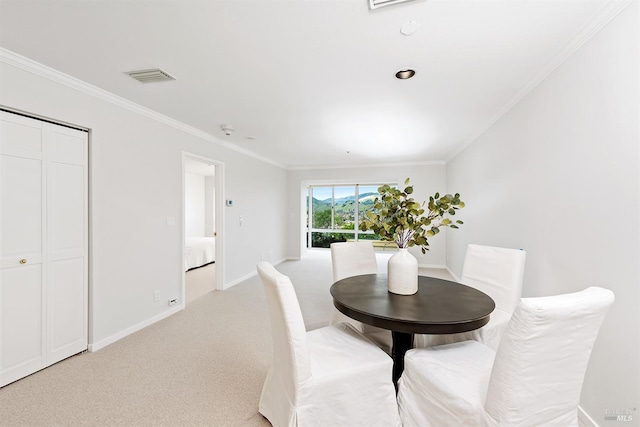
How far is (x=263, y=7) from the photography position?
1.44m

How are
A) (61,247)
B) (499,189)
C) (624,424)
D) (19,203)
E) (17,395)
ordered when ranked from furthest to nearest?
(499,189), (61,247), (19,203), (17,395), (624,424)

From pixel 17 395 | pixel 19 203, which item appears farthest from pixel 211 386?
pixel 19 203

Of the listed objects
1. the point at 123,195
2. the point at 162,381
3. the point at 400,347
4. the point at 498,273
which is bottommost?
the point at 162,381

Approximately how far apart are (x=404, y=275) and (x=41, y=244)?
2.83 m

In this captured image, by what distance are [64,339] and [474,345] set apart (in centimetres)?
323

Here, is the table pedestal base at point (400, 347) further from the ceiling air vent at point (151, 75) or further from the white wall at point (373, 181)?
the white wall at point (373, 181)

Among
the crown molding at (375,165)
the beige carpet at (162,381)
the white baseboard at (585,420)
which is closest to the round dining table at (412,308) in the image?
the white baseboard at (585,420)

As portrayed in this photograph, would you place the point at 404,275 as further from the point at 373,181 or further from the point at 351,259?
the point at 373,181

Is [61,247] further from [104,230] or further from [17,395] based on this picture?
[17,395]

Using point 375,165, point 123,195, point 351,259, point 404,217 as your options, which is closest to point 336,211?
point 375,165

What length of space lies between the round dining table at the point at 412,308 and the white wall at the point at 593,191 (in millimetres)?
582

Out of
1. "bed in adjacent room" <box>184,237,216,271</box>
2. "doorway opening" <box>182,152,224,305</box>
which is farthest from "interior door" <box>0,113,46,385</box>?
"bed in adjacent room" <box>184,237,216,271</box>

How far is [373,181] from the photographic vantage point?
6.43m

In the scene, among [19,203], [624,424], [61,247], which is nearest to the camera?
[624,424]
